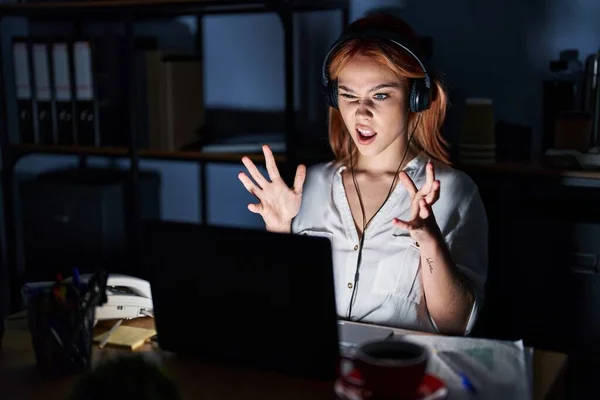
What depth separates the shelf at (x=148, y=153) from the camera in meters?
2.41

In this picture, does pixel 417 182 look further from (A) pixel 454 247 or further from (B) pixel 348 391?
(B) pixel 348 391

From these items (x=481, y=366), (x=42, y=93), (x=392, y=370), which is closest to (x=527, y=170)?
(x=481, y=366)

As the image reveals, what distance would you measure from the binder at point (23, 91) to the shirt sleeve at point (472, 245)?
1.68m

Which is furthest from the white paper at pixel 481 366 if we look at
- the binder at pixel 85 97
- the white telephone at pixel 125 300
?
the binder at pixel 85 97

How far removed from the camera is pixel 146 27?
112 inches

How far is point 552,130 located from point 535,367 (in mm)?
1111

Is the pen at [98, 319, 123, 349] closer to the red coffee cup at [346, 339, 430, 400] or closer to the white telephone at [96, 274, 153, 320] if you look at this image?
the white telephone at [96, 274, 153, 320]

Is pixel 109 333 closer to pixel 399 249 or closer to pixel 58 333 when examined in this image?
pixel 58 333

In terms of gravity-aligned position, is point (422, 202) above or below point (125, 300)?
above

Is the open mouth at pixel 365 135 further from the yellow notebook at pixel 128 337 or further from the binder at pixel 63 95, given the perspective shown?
the binder at pixel 63 95

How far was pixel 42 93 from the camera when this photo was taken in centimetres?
266

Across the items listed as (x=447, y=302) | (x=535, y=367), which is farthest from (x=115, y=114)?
(x=535, y=367)

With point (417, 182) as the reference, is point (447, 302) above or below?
below

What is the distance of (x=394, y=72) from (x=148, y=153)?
113 centimetres
